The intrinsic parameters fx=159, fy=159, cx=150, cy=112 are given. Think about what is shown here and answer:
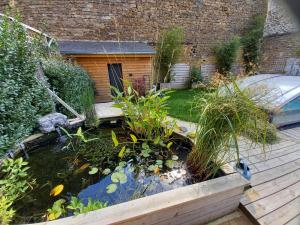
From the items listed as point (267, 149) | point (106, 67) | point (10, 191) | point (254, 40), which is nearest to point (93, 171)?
point (10, 191)

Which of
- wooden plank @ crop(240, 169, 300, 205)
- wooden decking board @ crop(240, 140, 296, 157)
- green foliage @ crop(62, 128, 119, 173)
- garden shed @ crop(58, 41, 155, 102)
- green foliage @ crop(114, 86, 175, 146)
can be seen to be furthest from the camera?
garden shed @ crop(58, 41, 155, 102)

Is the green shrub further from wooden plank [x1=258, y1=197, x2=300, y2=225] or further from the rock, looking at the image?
wooden plank [x1=258, y1=197, x2=300, y2=225]

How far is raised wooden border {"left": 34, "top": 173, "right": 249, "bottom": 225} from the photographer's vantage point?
105 cm

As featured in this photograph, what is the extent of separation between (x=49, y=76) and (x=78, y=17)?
4878 millimetres

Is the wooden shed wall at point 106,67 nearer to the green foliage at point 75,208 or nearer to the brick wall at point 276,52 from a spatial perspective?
the green foliage at point 75,208

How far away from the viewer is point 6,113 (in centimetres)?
210

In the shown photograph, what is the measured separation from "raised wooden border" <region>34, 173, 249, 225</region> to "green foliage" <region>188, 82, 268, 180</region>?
21 centimetres

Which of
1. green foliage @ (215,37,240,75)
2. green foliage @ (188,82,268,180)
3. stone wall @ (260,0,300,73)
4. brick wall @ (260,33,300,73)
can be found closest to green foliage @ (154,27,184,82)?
green foliage @ (215,37,240,75)

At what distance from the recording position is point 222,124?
138cm

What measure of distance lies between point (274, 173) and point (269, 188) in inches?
13.2

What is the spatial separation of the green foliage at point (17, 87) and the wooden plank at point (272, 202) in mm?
2826

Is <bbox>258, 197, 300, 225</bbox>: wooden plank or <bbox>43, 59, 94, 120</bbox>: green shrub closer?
<bbox>258, 197, 300, 225</bbox>: wooden plank

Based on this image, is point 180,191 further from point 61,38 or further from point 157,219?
point 61,38

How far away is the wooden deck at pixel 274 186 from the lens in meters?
Result: 1.54
